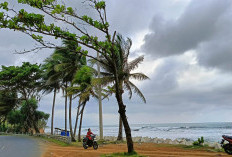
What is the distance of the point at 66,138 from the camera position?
2200 centimetres

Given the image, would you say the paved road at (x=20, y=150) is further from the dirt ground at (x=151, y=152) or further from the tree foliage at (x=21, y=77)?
the tree foliage at (x=21, y=77)

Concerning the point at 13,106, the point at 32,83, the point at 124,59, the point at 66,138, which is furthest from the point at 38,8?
the point at 13,106

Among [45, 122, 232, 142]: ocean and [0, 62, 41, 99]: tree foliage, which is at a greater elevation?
[0, 62, 41, 99]: tree foliage

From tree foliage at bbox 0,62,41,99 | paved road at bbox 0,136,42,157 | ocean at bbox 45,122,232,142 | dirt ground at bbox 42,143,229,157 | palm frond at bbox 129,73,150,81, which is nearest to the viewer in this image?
dirt ground at bbox 42,143,229,157

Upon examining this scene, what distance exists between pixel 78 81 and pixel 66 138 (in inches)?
286

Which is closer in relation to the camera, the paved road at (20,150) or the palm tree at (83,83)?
the paved road at (20,150)

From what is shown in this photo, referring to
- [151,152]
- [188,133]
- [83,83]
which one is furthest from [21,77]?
[188,133]

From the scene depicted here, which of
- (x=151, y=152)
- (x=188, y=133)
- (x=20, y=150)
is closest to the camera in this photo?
(x=151, y=152)

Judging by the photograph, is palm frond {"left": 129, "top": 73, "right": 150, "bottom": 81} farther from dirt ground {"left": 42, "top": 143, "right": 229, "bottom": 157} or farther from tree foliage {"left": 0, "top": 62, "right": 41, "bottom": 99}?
tree foliage {"left": 0, "top": 62, "right": 41, "bottom": 99}

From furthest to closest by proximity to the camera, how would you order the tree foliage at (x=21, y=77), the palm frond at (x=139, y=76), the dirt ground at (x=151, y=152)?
the tree foliage at (x=21, y=77) < the palm frond at (x=139, y=76) < the dirt ground at (x=151, y=152)

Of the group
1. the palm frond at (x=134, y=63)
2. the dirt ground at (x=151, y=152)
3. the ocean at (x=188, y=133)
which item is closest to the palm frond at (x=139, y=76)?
the palm frond at (x=134, y=63)

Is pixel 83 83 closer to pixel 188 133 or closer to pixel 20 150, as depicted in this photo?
pixel 20 150

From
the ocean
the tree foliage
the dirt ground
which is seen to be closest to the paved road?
the dirt ground

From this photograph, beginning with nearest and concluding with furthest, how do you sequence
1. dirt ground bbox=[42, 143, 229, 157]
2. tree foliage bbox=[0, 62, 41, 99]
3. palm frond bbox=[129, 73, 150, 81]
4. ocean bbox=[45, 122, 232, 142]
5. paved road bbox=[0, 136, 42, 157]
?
dirt ground bbox=[42, 143, 229, 157]
paved road bbox=[0, 136, 42, 157]
palm frond bbox=[129, 73, 150, 81]
tree foliage bbox=[0, 62, 41, 99]
ocean bbox=[45, 122, 232, 142]
